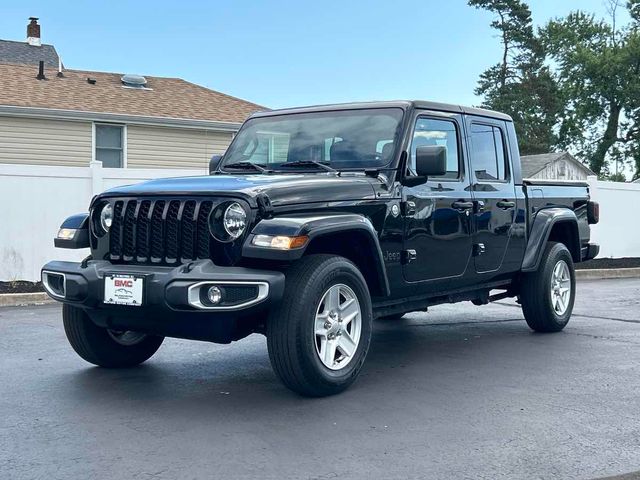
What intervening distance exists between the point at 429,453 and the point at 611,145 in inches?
2017

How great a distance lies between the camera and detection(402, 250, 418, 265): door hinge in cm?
587

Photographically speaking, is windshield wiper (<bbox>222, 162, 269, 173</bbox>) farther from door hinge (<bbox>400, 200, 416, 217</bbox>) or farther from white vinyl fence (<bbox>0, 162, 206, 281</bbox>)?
white vinyl fence (<bbox>0, 162, 206, 281</bbox>)

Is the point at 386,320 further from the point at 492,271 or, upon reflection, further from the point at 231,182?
the point at 231,182

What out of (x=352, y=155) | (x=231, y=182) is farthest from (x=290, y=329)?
(x=352, y=155)

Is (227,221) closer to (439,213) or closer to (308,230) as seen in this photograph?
(308,230)

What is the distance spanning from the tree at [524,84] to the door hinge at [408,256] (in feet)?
154

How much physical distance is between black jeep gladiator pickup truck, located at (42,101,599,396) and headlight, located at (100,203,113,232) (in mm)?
14

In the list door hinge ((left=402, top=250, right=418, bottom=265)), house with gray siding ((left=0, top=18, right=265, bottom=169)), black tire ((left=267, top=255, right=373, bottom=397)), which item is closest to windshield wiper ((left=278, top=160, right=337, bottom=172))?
door hinge ((left=402, top=250, right=418, bottom=265))

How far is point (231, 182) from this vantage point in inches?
203

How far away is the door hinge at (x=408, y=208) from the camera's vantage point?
586cm

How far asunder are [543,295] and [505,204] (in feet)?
3.53

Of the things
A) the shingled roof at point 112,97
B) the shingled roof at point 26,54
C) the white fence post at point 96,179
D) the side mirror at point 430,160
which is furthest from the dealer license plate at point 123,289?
the shingled roof at point 26,54

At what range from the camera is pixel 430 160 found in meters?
5.76

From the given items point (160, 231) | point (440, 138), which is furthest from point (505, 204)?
point (160, 231)
